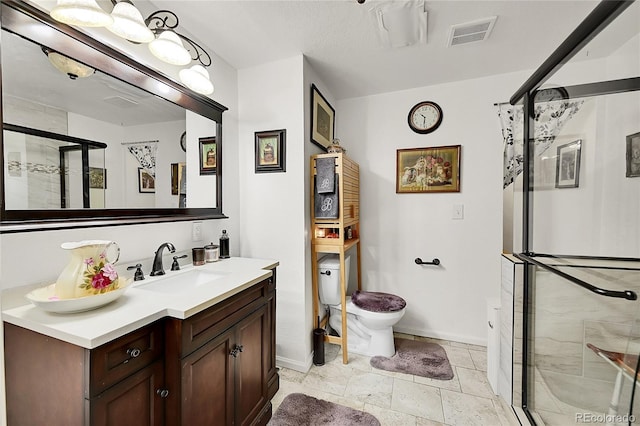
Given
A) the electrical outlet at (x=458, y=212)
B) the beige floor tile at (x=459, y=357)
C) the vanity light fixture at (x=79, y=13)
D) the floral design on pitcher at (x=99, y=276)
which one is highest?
the vanity light fixture at (x=79, y=13)

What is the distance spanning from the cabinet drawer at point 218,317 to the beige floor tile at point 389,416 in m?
0.96

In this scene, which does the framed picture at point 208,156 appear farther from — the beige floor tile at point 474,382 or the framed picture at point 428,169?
the beige floor tile at point 474,382

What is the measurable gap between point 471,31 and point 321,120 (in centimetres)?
121

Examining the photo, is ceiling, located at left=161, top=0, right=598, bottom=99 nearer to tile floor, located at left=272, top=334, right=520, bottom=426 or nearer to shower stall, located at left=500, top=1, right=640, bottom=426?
shower stall, located at left=500, top=1, right=640, bottom=426

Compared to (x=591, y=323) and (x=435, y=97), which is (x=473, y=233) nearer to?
(x=591, y=323)

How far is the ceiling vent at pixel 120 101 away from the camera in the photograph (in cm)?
126

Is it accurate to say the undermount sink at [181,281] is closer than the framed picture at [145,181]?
Yes

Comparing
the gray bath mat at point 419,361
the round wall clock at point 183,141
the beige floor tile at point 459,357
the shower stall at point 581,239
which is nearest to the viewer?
the shower stall at point 581,239

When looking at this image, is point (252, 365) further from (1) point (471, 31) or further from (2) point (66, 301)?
(1) point (471, 31)

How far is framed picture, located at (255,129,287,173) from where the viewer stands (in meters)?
1.98

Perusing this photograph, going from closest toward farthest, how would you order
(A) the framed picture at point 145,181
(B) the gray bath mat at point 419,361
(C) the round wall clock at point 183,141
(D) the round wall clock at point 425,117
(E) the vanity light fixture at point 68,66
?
(E) the vanity light fixture at point 68,66 < (A) the framed picture at point 145,181 < (C) the round wall clock at point 183,141 < (B) the gray bath mat at point 419,361 < (D) the round wall clock at point 425,117

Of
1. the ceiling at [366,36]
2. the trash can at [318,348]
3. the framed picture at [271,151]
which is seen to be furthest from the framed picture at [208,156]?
the trash can at [318,348]

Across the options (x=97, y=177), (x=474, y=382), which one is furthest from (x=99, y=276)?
(x=474, y=382)

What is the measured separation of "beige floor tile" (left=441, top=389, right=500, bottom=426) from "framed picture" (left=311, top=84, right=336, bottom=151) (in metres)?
2.07
